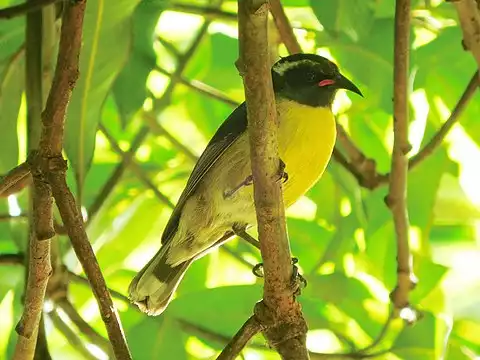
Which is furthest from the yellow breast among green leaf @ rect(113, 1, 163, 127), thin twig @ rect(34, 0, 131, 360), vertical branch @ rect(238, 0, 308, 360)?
thin twig @ rect(34, 0, 131, 360)

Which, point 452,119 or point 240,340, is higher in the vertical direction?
point 452,119

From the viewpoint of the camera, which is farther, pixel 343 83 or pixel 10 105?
pixel 343 83

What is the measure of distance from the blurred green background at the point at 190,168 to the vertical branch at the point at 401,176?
10cm

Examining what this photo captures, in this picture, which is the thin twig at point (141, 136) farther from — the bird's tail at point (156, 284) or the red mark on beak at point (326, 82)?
the red mark on beak at point (326, 82)

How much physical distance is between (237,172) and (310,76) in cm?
42

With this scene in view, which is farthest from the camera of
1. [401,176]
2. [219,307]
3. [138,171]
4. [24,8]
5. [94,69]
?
[138,171]

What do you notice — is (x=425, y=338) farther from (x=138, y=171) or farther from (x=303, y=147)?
(x=138, y=171)

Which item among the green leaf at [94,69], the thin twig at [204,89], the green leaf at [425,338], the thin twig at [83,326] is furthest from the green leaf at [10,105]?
the green leaf at [425,338]

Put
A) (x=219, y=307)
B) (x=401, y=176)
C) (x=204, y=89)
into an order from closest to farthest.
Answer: (x=219, y=307) < (x=401, y=176) < (x=204, y=89)

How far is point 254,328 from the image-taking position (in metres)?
1.53

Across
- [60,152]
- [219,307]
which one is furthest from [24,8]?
[219,307]

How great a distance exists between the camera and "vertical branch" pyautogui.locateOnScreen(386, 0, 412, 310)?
6.86ft

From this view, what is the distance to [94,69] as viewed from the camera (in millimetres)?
1834

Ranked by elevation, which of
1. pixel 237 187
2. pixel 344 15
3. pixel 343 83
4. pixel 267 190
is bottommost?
pixel 267 190
